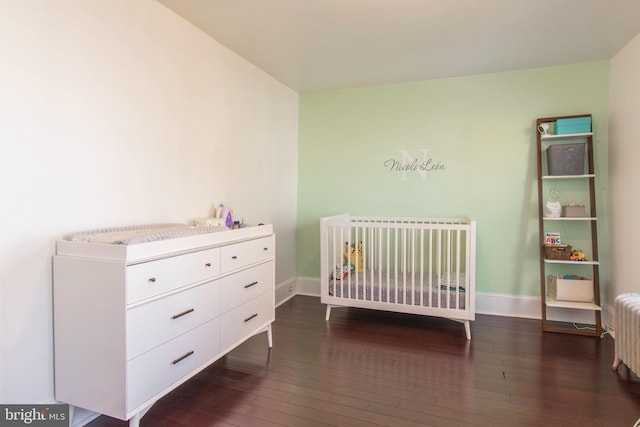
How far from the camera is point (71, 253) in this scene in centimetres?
155

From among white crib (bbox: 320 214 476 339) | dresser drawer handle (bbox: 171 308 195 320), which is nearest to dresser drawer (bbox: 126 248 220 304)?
dresser drawer handle (bbox: 171 308 195 320)

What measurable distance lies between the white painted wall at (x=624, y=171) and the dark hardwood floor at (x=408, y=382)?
54 cm

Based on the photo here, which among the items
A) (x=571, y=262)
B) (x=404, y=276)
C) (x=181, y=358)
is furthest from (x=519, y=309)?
(x=181, y=358)

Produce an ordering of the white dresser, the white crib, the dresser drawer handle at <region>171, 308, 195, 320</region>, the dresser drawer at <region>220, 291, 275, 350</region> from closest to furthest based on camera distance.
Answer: the white dresser, the dresser drawer handle at <region>171, 308, 195, 320</region>, the dresser drawer at <region>220, 291, 275, 350</region>, the white crib

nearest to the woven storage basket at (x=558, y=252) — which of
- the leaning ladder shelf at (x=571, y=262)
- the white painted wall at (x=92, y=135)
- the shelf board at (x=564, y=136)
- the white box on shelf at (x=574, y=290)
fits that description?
the leaning ladder shelf at (x=571, y=262)

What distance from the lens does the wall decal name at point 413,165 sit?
136 inches

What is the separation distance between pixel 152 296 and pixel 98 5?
1.42 metres

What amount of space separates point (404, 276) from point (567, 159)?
1569 mm

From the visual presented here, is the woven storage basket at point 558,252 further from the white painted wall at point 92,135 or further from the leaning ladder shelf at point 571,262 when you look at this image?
the white painted wall at point 92,135

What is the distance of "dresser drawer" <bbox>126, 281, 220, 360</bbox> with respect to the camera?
1473mm

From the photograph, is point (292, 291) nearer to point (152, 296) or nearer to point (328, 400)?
point (328, 400)

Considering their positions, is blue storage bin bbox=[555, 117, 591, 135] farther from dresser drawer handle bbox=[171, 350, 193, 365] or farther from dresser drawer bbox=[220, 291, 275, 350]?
dresser drawer handle bbox=[171, 350, 193, 365]

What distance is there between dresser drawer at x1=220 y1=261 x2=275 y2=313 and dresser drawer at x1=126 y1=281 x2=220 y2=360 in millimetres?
70

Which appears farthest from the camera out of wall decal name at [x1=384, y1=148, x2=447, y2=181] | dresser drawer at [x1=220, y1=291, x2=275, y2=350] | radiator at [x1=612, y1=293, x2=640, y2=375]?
wall decal name at [x1=384, y1=148, x2=447, y2=181]
